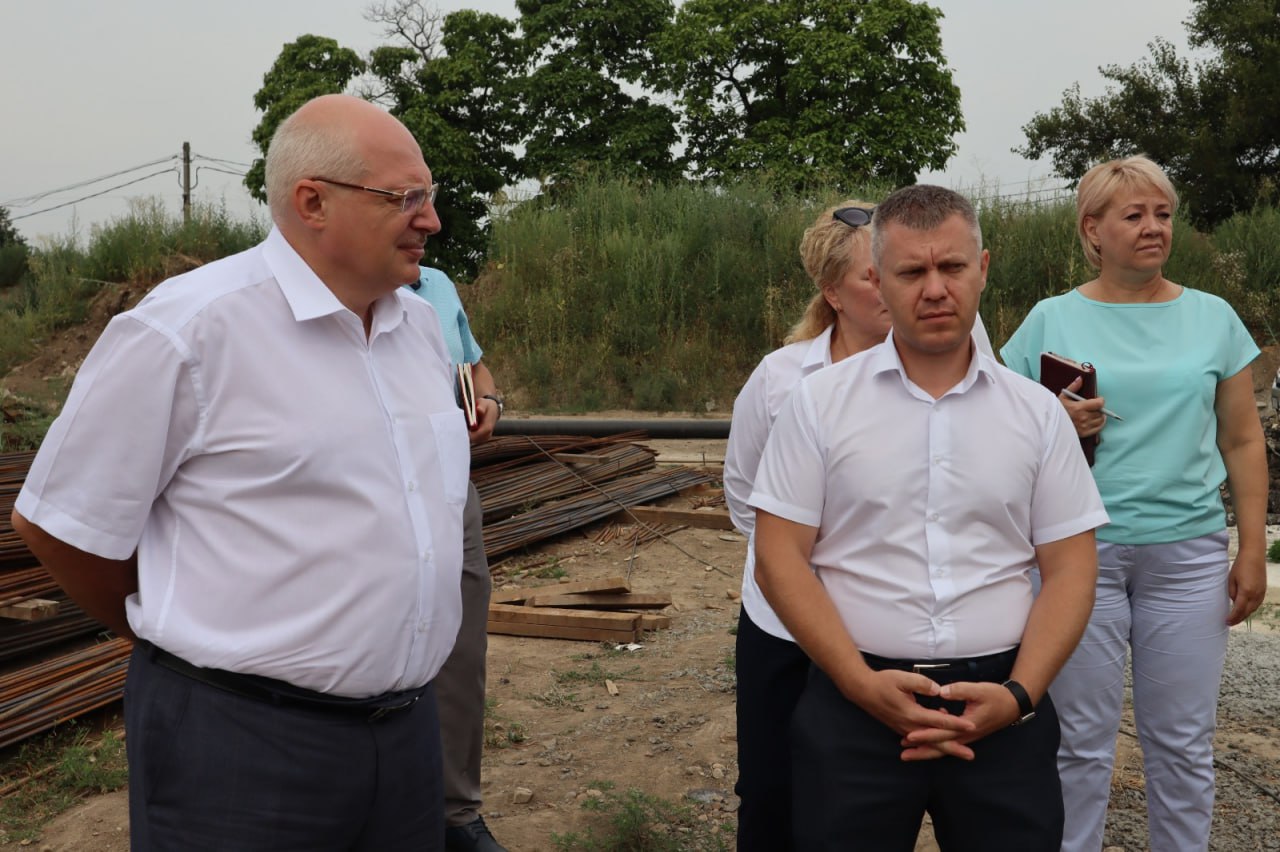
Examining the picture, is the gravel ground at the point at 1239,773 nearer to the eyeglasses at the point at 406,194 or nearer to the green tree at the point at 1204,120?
the eyeglasses at the point at 406,194

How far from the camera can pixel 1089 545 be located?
8.18 ft

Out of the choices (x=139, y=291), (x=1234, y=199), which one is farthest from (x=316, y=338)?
(x=1234, y=199)

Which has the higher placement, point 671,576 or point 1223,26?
point 1223,26

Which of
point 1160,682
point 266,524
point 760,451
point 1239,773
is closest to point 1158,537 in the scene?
point 1160,682

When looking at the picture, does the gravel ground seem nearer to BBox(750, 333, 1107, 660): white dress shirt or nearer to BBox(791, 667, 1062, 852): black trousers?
BBox(791, 667, 1062, 852): black trousers

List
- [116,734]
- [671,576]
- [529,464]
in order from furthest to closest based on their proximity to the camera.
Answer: [529,464] → [671,576] → [116,734]

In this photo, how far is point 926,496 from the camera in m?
2.40

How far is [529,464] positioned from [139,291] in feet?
45.6

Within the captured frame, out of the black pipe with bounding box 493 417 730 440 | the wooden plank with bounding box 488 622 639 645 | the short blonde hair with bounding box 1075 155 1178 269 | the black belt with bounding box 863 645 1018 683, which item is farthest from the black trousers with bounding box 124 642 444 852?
the black pipe with bounding box 493 417 730 440

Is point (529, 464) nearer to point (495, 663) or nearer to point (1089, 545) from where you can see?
point (495, 663)

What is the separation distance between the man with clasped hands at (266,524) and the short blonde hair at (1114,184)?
83.7 inches

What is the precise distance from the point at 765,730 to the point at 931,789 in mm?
714

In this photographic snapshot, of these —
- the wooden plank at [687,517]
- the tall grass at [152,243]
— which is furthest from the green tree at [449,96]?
the wooden plank at [687,517]

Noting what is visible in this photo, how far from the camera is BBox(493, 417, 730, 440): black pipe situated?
11789 mm
